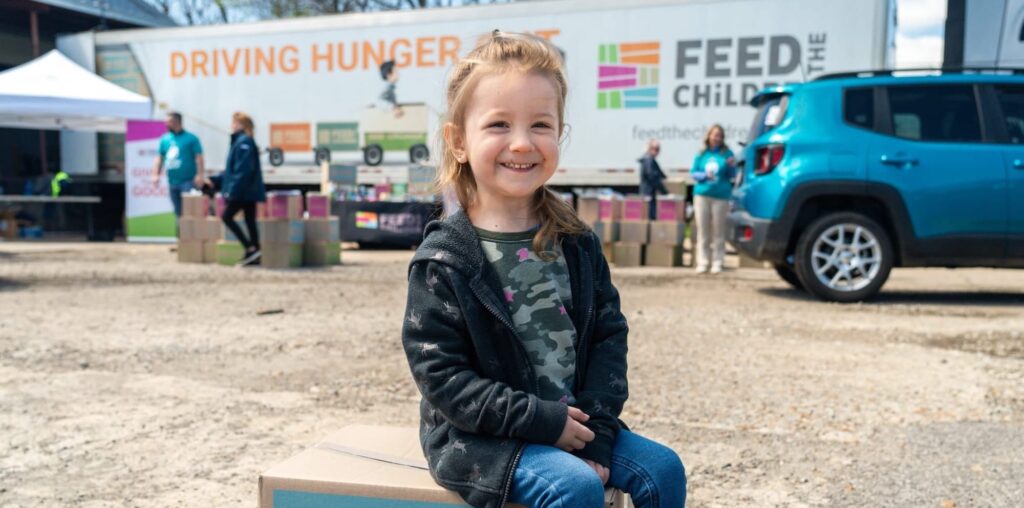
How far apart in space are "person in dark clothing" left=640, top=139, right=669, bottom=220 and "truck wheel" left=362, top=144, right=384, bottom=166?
5.03 m

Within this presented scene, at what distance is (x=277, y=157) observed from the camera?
15.7 meters

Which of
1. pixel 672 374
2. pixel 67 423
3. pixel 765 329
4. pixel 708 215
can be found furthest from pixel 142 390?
pixel 708 215

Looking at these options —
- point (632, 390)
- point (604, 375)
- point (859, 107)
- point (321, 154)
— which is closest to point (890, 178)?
point (859, 107)

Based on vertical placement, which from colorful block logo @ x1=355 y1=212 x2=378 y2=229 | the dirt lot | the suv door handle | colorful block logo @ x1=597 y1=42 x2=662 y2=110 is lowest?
the dirt lot

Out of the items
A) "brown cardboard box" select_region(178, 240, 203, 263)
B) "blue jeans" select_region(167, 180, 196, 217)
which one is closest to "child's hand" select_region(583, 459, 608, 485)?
"brown cardboard box" select_region(178, 240, 203, 263)

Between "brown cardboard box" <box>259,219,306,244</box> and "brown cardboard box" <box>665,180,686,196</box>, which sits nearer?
"brown cardboard box" <box>259,219,306,244</box>

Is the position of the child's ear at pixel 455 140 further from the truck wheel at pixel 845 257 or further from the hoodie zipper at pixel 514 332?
the truck wheel at pixel 845 257

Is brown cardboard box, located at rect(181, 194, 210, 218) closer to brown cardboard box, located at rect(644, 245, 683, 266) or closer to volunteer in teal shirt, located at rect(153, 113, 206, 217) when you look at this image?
volunteer in teal shirt, located at rect(153, 113, 206, 217)

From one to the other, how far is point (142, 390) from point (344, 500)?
281 centimetres

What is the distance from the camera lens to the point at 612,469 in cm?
193

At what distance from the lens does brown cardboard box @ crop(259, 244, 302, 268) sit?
32.8ft

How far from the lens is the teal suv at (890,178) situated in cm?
723

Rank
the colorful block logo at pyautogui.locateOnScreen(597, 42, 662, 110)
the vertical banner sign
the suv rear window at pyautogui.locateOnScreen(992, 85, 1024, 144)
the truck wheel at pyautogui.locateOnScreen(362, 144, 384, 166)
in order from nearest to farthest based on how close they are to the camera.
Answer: the suv rear window at pyautogui.locateOnScreen(992, 85, 1024, 144) < the colorful block logo at pyautogui.locateOnScreen(597, 42, 662, 110) < the truck wheel at pyautogui.locateOnScreen(362, 144, 384, 166) < the vertical banner sign

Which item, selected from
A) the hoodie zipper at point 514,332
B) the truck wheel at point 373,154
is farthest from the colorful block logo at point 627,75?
the hoodie zipper at point 514,332
